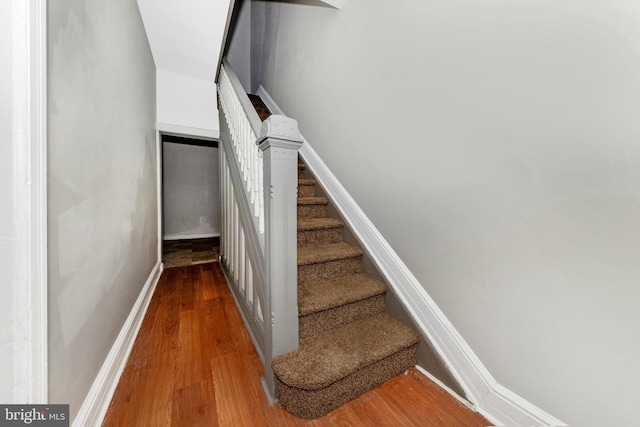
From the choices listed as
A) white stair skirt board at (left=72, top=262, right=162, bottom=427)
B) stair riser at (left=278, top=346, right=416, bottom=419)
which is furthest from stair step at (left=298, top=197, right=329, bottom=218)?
white stair skirt board at (left=72, top=262, right=162, bottom=427)

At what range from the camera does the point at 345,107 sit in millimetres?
1685

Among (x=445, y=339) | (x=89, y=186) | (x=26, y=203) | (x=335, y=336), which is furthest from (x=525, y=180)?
(x=89, y=186)

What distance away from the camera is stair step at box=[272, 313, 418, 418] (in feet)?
2.88

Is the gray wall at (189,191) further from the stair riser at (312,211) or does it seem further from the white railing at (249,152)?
the stair riser at (312,211)

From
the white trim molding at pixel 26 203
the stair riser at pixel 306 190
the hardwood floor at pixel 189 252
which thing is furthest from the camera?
the hardwood floor at pixel 189 252

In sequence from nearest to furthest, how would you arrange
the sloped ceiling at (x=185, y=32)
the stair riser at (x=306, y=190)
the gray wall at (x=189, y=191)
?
the sloped ceiling at (x=185, y=32) → the stair riser at (x=306, y=190) → the gray wall at (x=189, y=191)

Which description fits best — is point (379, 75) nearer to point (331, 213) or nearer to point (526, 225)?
point (331, 213)

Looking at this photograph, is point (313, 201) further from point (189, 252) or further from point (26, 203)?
point (189, 252)

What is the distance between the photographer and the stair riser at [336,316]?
3.63ft

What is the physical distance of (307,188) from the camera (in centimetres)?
202

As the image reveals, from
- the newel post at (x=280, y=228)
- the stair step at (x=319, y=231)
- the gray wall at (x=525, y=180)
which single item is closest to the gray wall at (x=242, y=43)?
the gray wall at (x=525, y=180)

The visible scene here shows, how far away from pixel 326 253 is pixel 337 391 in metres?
0.69

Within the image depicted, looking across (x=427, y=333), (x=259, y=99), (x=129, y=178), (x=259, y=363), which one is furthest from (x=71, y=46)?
(x=259, y=99)

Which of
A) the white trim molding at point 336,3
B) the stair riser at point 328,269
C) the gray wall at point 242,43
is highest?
the gray wall at point 242,43
